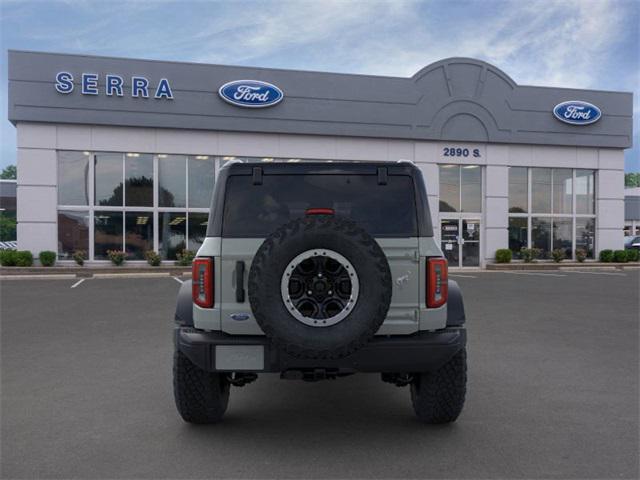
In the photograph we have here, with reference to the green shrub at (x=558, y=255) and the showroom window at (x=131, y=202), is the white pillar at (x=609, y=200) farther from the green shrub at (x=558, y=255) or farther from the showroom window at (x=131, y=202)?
the showroom window at (x=131, y=202)

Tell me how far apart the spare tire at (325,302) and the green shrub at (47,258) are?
749 inches

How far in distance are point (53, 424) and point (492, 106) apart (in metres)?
23.6

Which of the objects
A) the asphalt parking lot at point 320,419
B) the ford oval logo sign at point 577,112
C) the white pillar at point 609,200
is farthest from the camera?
the white pillar at point 609,200

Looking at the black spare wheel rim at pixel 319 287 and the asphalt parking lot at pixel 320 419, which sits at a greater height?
the black spare wheel rim at pixel 319 287

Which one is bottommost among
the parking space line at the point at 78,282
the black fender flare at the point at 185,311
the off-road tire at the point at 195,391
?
the parking space line at the point at 78,282

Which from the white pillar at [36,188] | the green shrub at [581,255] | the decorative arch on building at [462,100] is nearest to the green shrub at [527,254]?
the green shrub at [581,255]

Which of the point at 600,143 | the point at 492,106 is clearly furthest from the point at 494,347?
the point at 600,143

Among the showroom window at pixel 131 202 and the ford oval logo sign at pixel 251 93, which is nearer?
the showroom window at pixel 131 202

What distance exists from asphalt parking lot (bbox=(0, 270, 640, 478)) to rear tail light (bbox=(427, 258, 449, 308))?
108 cm

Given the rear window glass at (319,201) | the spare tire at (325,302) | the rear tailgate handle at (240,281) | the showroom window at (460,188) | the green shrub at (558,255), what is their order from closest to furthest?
1. the spare tire at (325,302)
2. the rear tailgate handle at (240,281)
3. the rear window glass at (319,201)
4. the showroom window at (460,188)
5. the green shrub at (558,255)

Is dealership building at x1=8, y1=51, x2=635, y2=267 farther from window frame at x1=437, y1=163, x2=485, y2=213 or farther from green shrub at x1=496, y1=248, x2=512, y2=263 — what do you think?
green shrub at x1=496, y1=248, x2=512, y2=263

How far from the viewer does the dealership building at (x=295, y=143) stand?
1997cm

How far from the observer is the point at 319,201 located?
12.8 ft

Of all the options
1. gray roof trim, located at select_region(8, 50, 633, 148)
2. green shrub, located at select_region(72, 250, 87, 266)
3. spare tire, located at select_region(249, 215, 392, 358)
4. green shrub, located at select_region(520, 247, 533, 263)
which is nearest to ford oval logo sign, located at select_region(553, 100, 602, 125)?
gray roof trim, located at select_region(8, 50, 633, 148)
